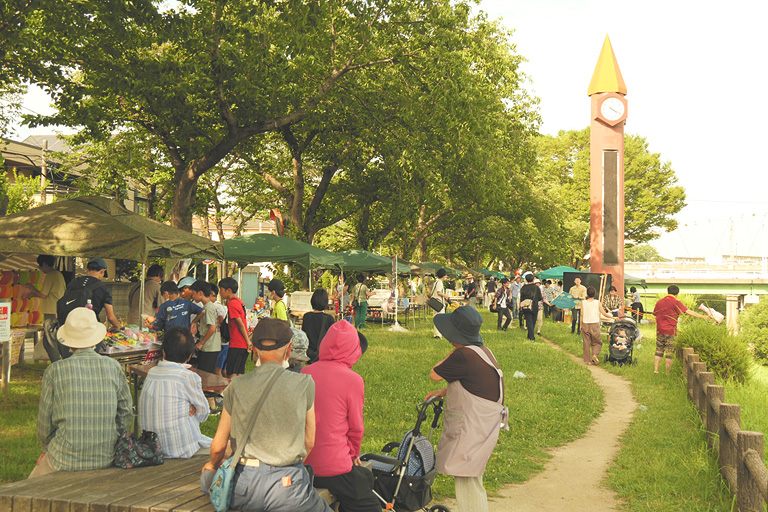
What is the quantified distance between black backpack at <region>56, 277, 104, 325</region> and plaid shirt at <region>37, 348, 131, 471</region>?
13.5 ft

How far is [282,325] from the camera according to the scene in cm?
395

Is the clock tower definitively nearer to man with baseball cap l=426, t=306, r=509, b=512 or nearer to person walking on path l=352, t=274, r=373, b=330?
person walking on path l=352, t=274, r=373, b=330

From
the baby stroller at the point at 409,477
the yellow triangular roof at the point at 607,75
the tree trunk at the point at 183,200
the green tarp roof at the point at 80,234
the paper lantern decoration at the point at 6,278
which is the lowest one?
the baby stroller at the point at 409,477

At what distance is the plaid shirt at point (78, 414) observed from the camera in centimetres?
454

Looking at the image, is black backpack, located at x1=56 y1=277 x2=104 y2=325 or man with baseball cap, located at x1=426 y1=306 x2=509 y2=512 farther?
black backpack, located at x1=56 y1=277 x2=104 y2=325

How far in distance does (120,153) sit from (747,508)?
22.2 m

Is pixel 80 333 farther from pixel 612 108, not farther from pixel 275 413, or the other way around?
pixel 612 108

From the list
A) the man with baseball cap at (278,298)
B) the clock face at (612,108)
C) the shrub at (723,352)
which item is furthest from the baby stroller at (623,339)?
Answer: the man with baseball cap at (278,298)

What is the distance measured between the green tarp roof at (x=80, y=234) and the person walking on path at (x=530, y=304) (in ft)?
43.3

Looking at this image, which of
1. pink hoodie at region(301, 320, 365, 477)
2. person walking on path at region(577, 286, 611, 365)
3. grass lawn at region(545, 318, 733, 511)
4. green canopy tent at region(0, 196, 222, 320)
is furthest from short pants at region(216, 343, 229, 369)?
person walking on path at region(577, 286, 611, 365)

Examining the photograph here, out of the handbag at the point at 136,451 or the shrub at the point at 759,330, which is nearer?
the handbag at the point at 136,451

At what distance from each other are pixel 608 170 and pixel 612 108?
6.09ft

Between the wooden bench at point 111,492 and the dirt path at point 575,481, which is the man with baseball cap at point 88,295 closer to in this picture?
the wooden bench at point 111,492

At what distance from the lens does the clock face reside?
2061cm
